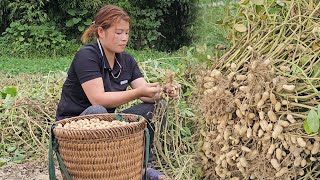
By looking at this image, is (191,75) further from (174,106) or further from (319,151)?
(319,151)

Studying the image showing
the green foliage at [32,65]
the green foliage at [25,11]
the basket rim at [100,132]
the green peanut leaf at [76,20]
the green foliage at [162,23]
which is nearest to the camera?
the basket rim at [100,132]

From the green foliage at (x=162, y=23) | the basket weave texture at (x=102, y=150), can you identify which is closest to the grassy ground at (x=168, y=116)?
the basket weave texture at (x=102, y=150)

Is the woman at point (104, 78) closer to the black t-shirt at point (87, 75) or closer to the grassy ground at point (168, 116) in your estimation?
the black t-shirt at point (87, 75)

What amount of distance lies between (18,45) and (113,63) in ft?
20.8

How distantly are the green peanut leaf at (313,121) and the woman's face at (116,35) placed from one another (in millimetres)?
1101

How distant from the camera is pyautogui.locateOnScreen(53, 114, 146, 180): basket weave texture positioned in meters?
2.23

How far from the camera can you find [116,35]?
2.78 metres

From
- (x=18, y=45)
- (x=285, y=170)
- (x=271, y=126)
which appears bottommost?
(x=18, y=45)

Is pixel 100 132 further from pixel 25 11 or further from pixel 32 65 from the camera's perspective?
pixel 25 11

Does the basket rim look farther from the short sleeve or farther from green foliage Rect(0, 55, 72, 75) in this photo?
green foliage Rect(0, 55, 72, 75)

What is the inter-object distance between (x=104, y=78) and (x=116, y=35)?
232mm

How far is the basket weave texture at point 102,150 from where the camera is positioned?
2229 millimetres

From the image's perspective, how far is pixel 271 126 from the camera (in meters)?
2.20

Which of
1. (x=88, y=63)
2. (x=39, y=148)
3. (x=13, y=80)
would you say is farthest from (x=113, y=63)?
(x=13, y=80)
